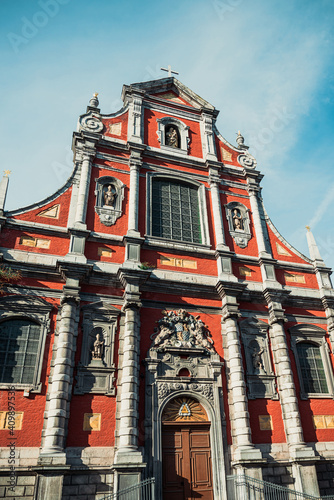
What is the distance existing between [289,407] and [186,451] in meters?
3.47

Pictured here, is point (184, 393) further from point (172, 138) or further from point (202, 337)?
point (172, 138)

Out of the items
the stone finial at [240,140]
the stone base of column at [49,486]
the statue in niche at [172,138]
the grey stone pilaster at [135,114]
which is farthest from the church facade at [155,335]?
the stone finial at [240,140]

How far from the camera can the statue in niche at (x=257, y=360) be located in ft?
40.0

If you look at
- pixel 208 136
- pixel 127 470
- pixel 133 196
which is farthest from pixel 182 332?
pixel 208 136

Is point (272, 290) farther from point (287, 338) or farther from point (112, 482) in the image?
point (112, 482)

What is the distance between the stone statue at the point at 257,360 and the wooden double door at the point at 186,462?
2.43 m

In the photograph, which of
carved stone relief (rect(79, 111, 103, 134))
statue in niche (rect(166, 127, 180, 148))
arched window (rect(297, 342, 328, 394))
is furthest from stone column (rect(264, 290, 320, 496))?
carved stone relief (rect(79, 111, 103, 134))

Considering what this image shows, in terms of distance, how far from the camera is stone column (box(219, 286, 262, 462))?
10.6 metres

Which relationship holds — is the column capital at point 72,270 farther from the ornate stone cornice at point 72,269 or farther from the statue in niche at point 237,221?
the statue in niche at point 237,221

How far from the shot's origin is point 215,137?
56.4ft

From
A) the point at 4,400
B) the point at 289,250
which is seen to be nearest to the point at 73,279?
the point at 4,400

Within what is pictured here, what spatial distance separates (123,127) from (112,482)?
12.3m

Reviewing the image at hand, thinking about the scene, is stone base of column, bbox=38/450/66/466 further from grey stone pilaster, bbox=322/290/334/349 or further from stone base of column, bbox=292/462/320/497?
grey stone pilaster, bbox=322/290/334/349

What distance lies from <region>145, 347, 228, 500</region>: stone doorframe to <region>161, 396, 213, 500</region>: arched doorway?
7.3 inches
